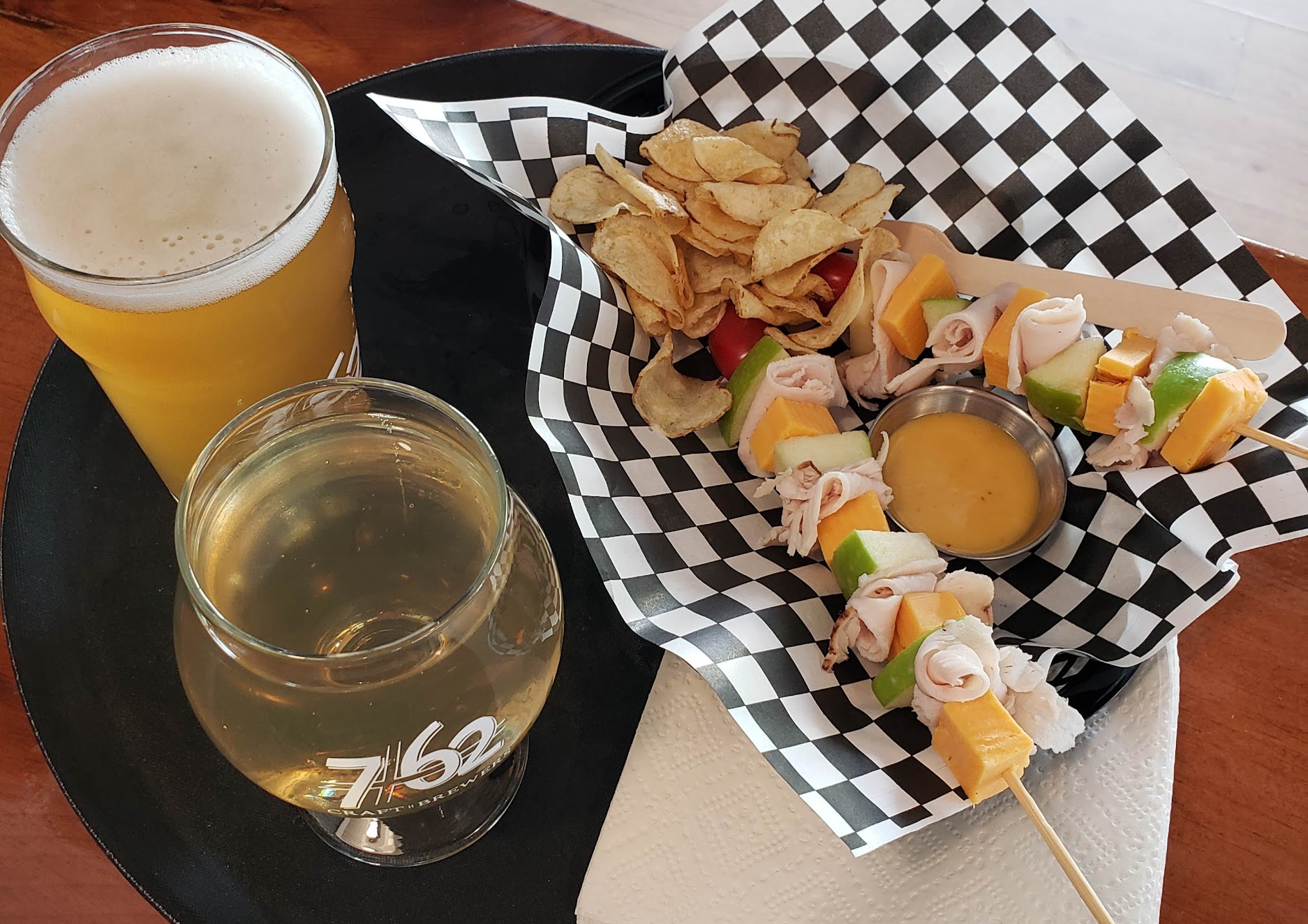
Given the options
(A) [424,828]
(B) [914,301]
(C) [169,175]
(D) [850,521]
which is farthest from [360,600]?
(B) [914,301]

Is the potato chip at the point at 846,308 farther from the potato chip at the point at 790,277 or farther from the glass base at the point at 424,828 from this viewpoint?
the glass base at the point at 424,828

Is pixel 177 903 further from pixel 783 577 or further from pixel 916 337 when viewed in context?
pixel 916 337

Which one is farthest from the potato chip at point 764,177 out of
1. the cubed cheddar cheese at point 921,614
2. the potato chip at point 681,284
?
the cubed cheddar cheese at point 921,614

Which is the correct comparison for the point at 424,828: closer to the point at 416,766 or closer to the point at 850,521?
the point at 416,766

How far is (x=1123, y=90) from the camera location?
105 inches

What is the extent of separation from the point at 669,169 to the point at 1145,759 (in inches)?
32.6

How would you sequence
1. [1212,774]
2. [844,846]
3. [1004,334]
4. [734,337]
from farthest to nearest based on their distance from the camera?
[734,337], [1004,334], [1212,774], [844,846]

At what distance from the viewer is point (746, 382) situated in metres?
1.29

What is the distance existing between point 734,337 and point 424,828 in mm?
661

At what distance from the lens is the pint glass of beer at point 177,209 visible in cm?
96

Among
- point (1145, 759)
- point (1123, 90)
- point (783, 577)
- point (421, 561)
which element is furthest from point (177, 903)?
point (1123, 90)

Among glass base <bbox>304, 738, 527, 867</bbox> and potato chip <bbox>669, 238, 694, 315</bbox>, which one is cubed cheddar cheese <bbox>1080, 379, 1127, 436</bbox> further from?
glass base <bbox>304, 738, 527, 867</bbox>

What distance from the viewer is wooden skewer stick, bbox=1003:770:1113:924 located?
91 centimetres

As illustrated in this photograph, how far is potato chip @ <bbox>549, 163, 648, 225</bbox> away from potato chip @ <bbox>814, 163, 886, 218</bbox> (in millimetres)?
225
